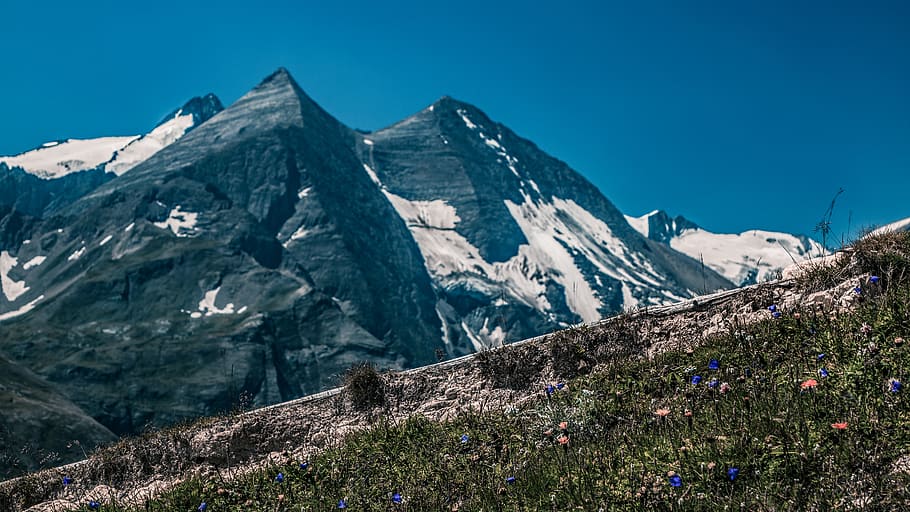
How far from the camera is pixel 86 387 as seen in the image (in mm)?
194125

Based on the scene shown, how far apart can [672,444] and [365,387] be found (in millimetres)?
6400

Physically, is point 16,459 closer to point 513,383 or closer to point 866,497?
point 513,383

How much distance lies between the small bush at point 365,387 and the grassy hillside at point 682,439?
1.68 m

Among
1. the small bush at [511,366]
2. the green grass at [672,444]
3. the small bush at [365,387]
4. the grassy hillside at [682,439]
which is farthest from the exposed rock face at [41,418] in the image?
the green grass at [672,444]

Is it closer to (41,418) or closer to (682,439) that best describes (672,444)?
→ (682,439)

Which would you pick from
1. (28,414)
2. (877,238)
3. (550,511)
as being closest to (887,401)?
(550,511)

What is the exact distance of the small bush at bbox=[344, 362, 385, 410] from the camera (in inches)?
468

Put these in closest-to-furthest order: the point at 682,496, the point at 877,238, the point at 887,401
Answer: the point at 682,496 < the point at 887,401 < the point at 877,238

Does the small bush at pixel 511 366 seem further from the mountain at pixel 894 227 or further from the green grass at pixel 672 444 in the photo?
the mountain at pixel 894 227

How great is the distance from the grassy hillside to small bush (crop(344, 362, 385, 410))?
5.51ft

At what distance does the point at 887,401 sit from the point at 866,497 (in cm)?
133

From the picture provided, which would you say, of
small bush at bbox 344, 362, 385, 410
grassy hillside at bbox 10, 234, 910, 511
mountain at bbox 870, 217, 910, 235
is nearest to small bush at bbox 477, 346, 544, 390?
grassy hillside at bbox 10, 234, 910, 511

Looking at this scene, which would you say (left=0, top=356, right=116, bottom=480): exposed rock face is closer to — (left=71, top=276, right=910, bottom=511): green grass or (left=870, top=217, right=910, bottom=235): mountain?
(left=71, top=276, right=910, bottom=511): green grass

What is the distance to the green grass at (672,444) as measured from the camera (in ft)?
18.5
